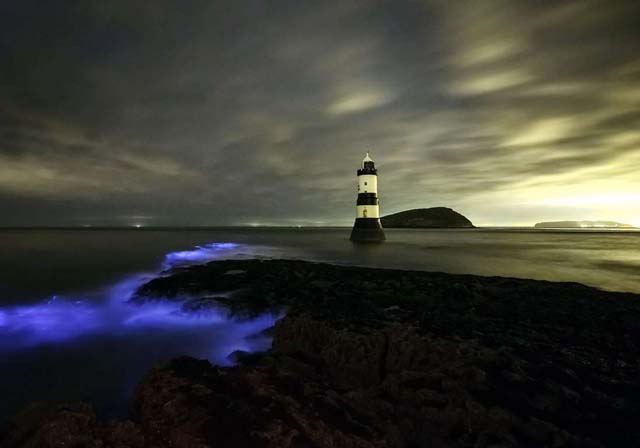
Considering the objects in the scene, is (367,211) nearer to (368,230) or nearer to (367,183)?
(368,230)

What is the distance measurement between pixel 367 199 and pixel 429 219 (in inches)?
5103

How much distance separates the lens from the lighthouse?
31875 millimetres

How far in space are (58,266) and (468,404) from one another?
2662 cm

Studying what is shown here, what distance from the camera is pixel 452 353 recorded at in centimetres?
489

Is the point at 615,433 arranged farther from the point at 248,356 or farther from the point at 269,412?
the point at 248,356

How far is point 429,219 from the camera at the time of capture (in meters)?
154

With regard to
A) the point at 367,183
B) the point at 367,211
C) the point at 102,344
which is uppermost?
the point at 367,183

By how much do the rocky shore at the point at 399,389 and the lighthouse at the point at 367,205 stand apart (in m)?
24.8

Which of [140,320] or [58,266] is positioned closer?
[140,320]

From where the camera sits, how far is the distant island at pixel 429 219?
153m

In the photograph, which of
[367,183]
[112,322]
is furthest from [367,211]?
[112,322]

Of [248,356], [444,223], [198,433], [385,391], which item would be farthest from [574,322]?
[444,223]

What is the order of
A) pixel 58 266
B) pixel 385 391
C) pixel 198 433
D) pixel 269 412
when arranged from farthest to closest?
pixel 58 266, pixel 385 391, pixel 269 412, pixel 198 433

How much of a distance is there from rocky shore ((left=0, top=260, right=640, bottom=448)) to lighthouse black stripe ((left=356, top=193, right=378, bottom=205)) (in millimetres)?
24728
